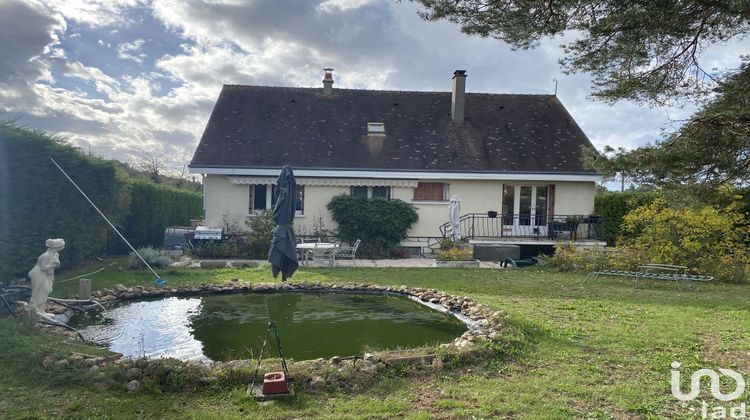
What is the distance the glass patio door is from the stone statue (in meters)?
19.0

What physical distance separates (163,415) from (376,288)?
824cm

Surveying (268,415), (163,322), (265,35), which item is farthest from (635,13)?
(265,35)

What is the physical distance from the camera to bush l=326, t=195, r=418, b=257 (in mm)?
20422

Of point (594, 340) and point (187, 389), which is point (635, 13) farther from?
point (187, 389)

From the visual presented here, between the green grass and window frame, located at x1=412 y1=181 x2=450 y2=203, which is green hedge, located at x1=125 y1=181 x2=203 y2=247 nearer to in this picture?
the green grass

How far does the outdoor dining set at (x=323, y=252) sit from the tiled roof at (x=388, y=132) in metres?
4.12

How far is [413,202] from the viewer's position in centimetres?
2250

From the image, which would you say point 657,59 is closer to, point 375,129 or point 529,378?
point 529,378

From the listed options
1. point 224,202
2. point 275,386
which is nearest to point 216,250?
point 224,202

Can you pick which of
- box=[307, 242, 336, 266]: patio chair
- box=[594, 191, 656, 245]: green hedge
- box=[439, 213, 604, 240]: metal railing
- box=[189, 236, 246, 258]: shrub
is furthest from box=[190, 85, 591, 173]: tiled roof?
box=[307, 242, 336, 266]: patio chair

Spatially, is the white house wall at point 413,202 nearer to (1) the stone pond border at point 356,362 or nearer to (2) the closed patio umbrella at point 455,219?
(2) the closed patio umbrella at point 455,219

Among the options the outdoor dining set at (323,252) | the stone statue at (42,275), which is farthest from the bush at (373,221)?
the stone statue at (42,275)

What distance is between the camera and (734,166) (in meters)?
9.55

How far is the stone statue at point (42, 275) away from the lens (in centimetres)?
812
